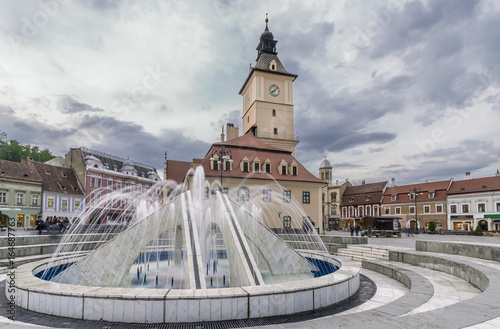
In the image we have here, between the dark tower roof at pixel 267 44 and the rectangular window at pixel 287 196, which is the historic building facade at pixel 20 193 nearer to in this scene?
the rectangular window at pixel 287 196

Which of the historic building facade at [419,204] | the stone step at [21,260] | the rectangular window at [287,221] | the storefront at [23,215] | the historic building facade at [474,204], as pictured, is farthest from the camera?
the historic building facade at [419,204]

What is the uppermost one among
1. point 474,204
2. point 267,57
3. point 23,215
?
point 267,57

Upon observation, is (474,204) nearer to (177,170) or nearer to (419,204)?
(419,204)

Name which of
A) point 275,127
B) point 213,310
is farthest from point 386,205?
point 213,310

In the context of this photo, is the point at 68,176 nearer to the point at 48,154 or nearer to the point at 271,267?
the point at 48,154

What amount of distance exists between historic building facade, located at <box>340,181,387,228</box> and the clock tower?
89.1 ft

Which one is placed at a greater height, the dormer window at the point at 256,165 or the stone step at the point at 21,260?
the dormer window at the point at 256,165

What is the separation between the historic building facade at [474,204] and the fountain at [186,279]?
147 ft

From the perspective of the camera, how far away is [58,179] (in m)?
44.2

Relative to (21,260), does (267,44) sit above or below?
above

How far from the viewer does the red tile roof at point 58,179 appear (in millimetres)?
41916

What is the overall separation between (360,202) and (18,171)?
60.3 metres

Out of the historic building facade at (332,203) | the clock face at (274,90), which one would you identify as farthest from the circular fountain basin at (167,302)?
the historic building facade at (332,203)

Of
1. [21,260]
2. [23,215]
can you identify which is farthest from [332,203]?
[21,260]
